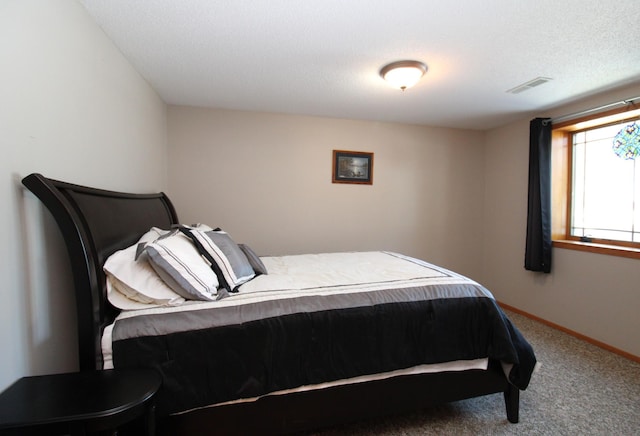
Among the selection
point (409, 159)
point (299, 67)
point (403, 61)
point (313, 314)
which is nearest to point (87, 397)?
point (313, 314)

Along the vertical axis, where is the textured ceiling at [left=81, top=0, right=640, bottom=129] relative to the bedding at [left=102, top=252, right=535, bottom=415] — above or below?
above

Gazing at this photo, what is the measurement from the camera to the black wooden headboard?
1.10 m

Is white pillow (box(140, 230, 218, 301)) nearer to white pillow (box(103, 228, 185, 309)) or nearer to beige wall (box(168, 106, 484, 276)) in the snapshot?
white pillow (box(103, 228, 185, 309))

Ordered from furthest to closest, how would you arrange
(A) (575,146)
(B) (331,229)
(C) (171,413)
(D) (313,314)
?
1. (B) (331,229)
2. (A) (575,146)
3. (D) (313,314)
4. (C) (171,413)

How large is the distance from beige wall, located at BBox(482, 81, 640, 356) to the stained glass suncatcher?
0.32 m

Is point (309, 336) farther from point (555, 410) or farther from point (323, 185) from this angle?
point (323, 185)

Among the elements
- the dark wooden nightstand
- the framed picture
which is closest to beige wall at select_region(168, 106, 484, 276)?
the framed picture

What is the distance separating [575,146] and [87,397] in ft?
14.6

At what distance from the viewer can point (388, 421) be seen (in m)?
1.70

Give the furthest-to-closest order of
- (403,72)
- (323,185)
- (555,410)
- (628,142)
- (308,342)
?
(323,185) → (628,142) → (403,72) → (555,410) → (308,342)

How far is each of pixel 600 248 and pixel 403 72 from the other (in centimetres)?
254

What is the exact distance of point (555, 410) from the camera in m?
1.81

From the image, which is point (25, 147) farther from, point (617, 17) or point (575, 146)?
point (575, 146)

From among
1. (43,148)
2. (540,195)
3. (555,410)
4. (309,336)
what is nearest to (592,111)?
(540,195)
